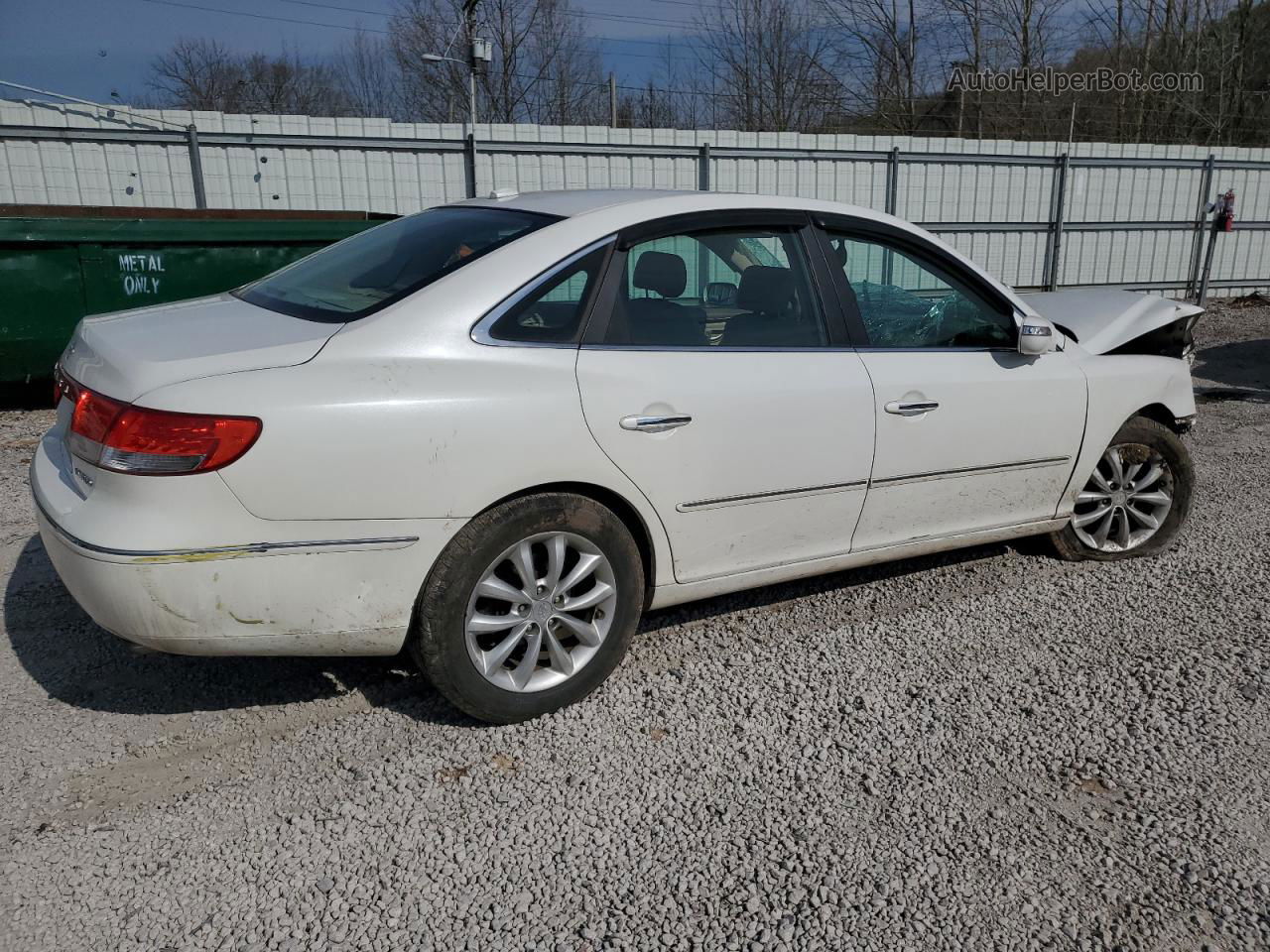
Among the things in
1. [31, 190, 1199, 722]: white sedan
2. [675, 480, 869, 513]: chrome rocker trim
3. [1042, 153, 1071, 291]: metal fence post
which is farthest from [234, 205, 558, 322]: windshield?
[1042, 153, 1071, 291]: metal fence post

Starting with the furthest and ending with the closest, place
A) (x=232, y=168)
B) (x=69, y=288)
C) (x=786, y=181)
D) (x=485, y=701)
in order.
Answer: (x=786, y=181)
(x=232, y=168)
(x=69, y=288)
(x=485, y=701)

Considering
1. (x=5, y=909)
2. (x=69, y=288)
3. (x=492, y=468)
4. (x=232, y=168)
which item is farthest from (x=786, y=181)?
(x=5, y=909)

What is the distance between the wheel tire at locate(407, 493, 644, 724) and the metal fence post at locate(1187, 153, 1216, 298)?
17.1 metres

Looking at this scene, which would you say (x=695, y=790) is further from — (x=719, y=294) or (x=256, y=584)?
(x=719, y=294)

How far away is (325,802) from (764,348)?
199 cm

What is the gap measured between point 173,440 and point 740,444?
5.57 ft

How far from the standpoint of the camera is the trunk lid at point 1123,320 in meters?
4.61

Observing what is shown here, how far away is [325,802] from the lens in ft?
9.25

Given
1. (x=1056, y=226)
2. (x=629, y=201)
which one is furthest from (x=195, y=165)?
(x=1056, y=226)

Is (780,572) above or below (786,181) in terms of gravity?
below

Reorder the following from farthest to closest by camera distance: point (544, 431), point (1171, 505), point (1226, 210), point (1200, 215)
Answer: point (1200, 215), point (1226, 210), point (1171, 505), point (544, 431)

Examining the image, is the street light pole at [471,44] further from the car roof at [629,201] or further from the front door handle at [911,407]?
the front door handle at [911,407]

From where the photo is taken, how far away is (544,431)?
117 inches

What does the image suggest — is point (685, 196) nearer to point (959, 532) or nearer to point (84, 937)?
point (959, 532)
